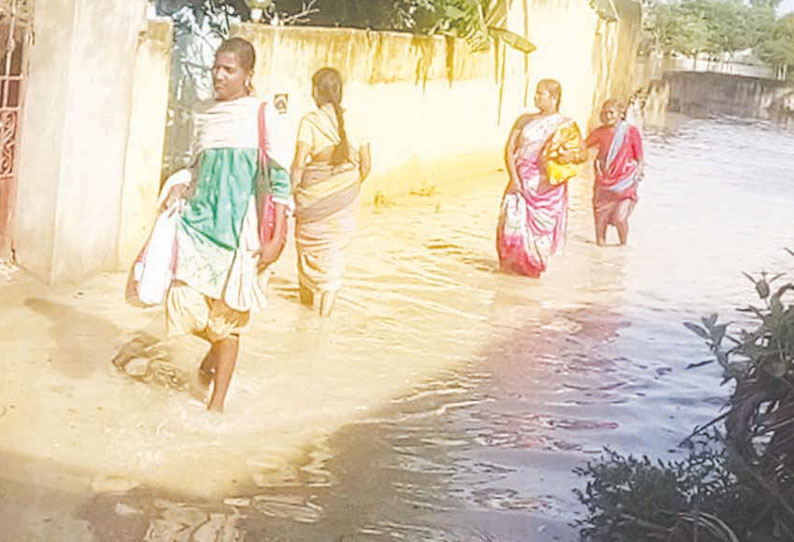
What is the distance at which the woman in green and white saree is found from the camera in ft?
19.9

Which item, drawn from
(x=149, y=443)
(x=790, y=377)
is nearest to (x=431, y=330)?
→ (x=149, y=443)

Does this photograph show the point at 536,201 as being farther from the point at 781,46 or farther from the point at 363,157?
the point at 781,46

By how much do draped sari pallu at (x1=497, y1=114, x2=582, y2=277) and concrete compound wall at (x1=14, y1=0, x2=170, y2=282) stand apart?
3356 millimetres

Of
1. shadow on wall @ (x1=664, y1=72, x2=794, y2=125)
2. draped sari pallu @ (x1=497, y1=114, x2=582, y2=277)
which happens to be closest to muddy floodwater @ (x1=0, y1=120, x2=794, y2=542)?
draped sari pallu @ (x1=497, y1=114, x2=582, y2=277)

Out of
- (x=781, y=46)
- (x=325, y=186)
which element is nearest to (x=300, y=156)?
(x=325, y=186)

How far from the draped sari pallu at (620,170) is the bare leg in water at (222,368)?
694 cm

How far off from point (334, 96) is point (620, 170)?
4.97 metres

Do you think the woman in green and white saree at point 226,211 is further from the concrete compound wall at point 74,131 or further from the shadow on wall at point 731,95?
the shadow on wall at point 731,95

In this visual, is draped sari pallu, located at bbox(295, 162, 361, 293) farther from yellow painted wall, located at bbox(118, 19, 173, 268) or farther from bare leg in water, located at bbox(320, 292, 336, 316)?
yellow painted wall, located at bbox(118, 19, 173, 268)

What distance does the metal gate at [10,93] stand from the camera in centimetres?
817

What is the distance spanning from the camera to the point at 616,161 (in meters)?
12.6

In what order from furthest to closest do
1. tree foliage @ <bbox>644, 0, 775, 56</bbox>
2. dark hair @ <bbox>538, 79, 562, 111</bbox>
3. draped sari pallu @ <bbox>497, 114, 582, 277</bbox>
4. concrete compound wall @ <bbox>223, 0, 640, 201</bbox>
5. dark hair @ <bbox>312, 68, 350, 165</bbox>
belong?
1. tree foliage @ <bbox>644, 0, 775, 56</bbox>
2. concrete compound wall @ <bbox>223, 0, 640, 201</bbox>
3. draped sari pallu @ <bbox>497, 114, 582, 277</bbox>
4. dark hair @ <bbox>538, 79, 562, 111</bbox>
5. dark hair @ <bbox>312, 68, 350, 165</bbox>

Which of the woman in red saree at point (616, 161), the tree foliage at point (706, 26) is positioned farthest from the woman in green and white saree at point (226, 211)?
the tree foliage at point (706, 26)

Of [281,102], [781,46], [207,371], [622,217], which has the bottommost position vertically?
[207,371]
